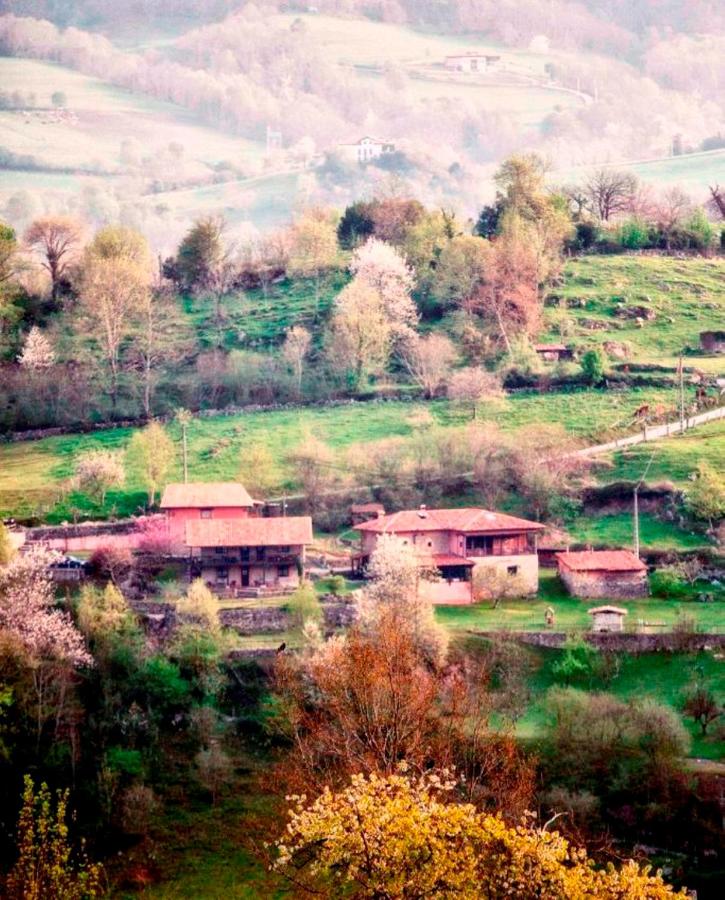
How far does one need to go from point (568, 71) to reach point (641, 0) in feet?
69.7

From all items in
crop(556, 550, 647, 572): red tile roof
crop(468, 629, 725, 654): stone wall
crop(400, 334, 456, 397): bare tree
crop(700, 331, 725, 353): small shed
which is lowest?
crop(468, 629, 725, 654): stone wall

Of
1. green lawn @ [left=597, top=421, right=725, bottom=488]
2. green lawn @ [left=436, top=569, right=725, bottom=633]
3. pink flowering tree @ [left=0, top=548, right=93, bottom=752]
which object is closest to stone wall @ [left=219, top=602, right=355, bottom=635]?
green lawn @ [left=436, top=569, right=725, bottom=633]

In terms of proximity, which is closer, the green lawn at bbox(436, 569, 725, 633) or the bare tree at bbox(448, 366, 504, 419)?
the green lawn at bbox(436, 569, 725, 633)

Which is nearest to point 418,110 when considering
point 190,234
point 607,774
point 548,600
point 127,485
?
point 190,234

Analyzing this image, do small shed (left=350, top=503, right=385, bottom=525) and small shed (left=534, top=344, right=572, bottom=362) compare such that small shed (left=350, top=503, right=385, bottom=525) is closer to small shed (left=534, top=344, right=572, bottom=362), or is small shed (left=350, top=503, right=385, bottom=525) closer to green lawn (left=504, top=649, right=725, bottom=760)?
green lawn (left=504, top=649, right=725, bottom=760)

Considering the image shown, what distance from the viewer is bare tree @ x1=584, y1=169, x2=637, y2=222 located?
398 ft

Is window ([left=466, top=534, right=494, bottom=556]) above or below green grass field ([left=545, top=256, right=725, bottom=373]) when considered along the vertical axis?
below

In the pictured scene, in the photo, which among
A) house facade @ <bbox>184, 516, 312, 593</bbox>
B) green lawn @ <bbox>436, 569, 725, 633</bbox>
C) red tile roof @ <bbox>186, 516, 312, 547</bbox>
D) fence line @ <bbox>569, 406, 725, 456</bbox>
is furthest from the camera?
fence line @ <bbox>569, 406, 725, 456</bbox>

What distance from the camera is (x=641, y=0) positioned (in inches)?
7687

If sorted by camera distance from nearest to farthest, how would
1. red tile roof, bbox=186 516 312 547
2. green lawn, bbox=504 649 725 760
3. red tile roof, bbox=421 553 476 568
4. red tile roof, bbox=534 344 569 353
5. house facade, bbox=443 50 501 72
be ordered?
green lawn, bbox=504 649 725 760 < red tile roof, bbox=421 553 476 568 < red tile roof, bbox=186 516 312 547 < red tile roof, bbox=534 344 569 353 < house facade, bbox=443 50 501 72

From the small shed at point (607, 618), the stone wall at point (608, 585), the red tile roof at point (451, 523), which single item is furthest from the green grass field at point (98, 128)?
the small shed at point (607, 618)

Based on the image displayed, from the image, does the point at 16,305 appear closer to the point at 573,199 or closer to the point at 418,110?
the point at 573,199

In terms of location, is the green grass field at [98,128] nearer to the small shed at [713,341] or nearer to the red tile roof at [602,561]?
the small shed at [713,341]

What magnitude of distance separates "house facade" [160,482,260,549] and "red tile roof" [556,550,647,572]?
14077 mm
